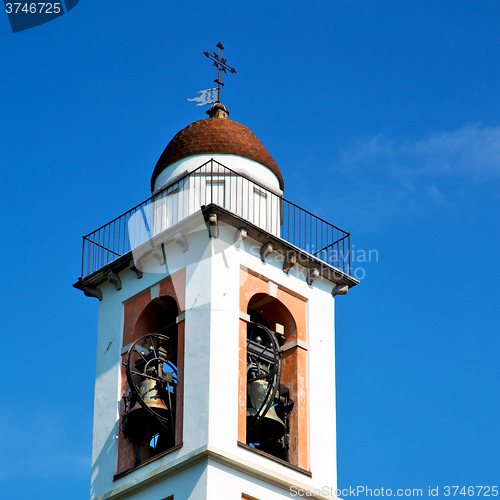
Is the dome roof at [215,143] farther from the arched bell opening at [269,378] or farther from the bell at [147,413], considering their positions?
the bell at [147,413]

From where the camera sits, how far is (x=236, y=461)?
23.4 meters

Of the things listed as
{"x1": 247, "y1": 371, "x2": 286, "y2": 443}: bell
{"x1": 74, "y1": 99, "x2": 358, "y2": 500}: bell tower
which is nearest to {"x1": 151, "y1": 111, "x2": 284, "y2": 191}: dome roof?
{"x1": 74, "y1": 99, "x2": 358, "y2": 500}: bell tower

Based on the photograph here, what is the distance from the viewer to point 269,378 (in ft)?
82.5

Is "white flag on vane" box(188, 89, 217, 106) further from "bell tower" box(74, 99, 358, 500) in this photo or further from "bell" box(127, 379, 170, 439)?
"bell" box(127, 379, 170, 439)

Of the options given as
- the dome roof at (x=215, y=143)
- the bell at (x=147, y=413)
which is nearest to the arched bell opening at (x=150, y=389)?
the bell at (x=147, y=413)

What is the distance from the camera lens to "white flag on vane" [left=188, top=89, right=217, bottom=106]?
95.1 ft

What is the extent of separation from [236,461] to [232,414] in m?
0.97

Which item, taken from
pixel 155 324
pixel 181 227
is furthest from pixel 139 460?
pixel 181 227

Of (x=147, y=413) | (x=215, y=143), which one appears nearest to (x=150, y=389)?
(x=147, y=413)

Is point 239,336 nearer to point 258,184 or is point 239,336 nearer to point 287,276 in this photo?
point 287,276

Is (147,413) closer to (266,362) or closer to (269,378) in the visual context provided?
(269,378)

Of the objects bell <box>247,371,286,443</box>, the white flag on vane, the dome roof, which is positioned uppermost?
the white flag on vane

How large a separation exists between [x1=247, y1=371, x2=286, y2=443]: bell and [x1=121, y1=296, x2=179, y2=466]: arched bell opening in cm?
141

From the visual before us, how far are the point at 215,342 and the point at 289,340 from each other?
2380 millimetres
